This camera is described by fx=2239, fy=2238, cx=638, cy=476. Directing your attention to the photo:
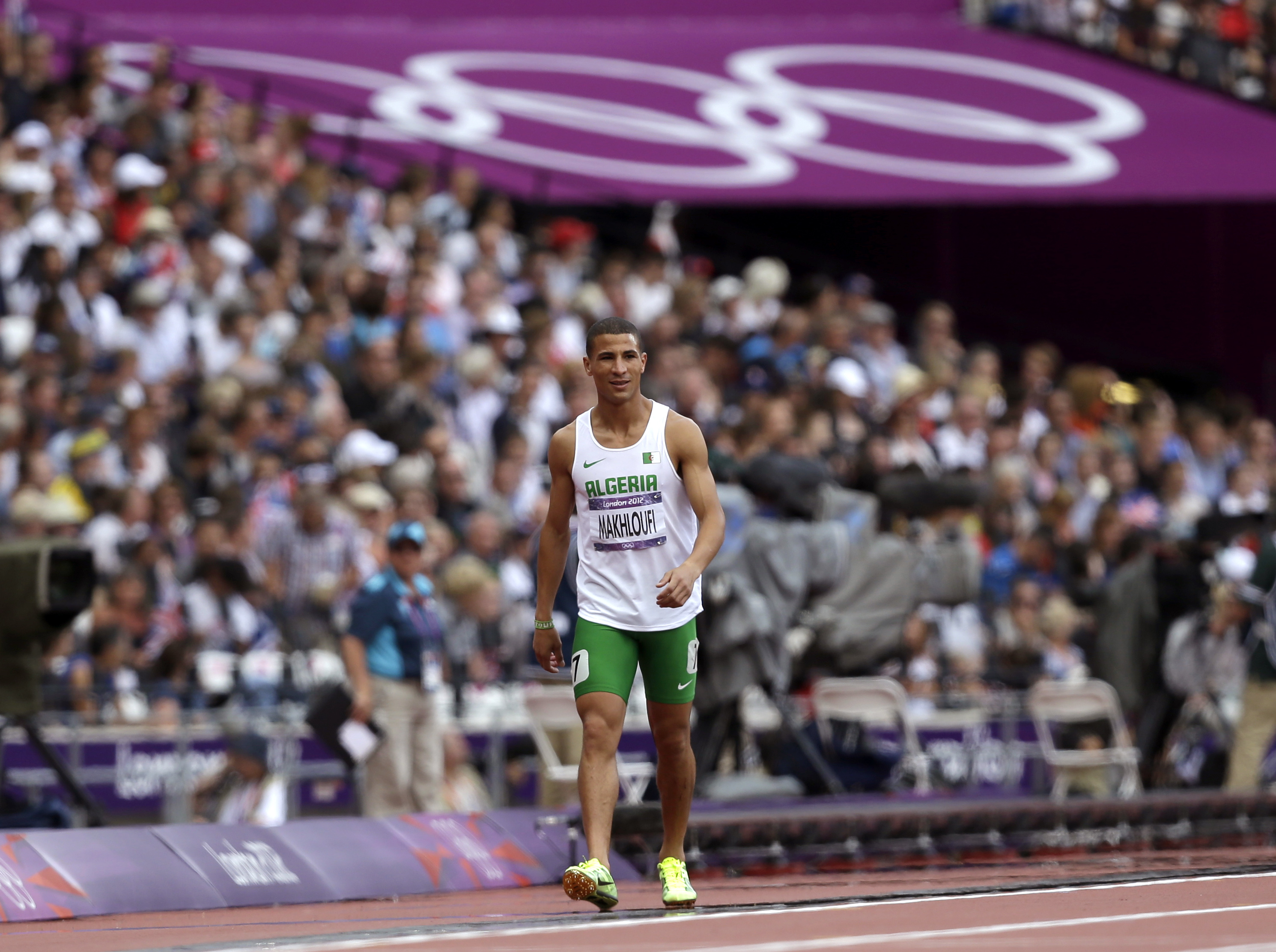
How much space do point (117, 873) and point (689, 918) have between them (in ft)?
9.69

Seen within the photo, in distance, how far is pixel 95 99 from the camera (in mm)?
18953

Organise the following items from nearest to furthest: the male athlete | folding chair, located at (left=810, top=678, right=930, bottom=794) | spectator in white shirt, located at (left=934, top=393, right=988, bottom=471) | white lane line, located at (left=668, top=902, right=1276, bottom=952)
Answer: white lane line, located at (left=668, top=902, right=1276, bottom=952) → the male athlete → folding chair, located at (left=810, top=678, right=930, bottom=794) → spectator in white shirt, located at (left=934, top=393, right=988, bottom=471)

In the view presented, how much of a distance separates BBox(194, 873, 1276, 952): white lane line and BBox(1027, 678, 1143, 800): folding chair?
16.7 feet

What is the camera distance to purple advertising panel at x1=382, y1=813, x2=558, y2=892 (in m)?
10.7

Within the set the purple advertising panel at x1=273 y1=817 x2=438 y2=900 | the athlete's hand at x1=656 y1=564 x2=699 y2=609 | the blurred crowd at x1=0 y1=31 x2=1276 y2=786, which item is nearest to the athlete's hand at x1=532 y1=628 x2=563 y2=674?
the athlete's hand at x1=656 y1=564 x2=699 y2=609

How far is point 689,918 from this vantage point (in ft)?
26.2

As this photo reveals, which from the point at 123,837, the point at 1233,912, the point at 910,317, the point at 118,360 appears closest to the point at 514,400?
the point at 118,360

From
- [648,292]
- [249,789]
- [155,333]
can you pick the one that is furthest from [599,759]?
[648,292]

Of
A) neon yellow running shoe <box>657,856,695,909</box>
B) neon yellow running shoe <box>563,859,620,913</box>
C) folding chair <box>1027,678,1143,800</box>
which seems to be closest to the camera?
neon yellow running shoe <box>563,859,620,913</box>

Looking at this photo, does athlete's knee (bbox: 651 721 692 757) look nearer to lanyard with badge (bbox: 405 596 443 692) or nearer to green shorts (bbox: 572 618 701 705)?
green shorts (bbox: 572 618 701 705)

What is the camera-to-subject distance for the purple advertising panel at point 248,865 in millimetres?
9977

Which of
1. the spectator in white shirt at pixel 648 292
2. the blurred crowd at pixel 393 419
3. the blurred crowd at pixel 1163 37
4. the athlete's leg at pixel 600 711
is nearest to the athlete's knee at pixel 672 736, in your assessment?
the athlete's leg at pixel 600 711

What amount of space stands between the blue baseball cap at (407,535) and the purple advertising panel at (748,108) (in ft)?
36.2

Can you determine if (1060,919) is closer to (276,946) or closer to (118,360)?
(276,946)
